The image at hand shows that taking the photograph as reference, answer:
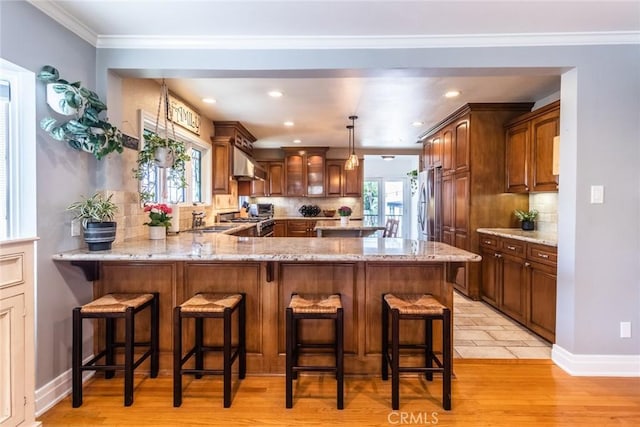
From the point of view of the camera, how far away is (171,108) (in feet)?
11.8

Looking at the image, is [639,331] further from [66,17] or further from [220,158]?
[220,158]

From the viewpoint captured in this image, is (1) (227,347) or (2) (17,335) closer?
(2) (17,335)

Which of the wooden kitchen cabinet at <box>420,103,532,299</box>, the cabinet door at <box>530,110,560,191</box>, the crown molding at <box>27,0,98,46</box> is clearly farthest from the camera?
the wooden kitchen cabinet at <box>420,103,532,299</box>

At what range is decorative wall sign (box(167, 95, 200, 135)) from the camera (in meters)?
3.61

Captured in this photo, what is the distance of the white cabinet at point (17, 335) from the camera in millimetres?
1671

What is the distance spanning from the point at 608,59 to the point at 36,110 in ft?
12.5

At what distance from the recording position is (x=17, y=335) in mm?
1729

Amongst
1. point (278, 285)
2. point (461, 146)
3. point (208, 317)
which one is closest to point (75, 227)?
point (208, 317)

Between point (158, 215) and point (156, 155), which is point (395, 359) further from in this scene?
point (156, 155)

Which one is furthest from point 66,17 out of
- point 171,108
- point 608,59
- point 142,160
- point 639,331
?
point 639,331

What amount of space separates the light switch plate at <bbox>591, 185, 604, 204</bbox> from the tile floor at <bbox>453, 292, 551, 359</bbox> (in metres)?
1.28

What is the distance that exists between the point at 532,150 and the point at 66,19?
4182 millimetres

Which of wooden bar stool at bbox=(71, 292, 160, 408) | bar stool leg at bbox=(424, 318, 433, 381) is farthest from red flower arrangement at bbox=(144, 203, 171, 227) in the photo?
bar stool leg at bbox=(424, 318, 433, 381)

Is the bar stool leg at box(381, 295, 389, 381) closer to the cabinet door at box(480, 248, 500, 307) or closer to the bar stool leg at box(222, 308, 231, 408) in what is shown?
the bar stool leg at box(222, 308, 231, 408)
